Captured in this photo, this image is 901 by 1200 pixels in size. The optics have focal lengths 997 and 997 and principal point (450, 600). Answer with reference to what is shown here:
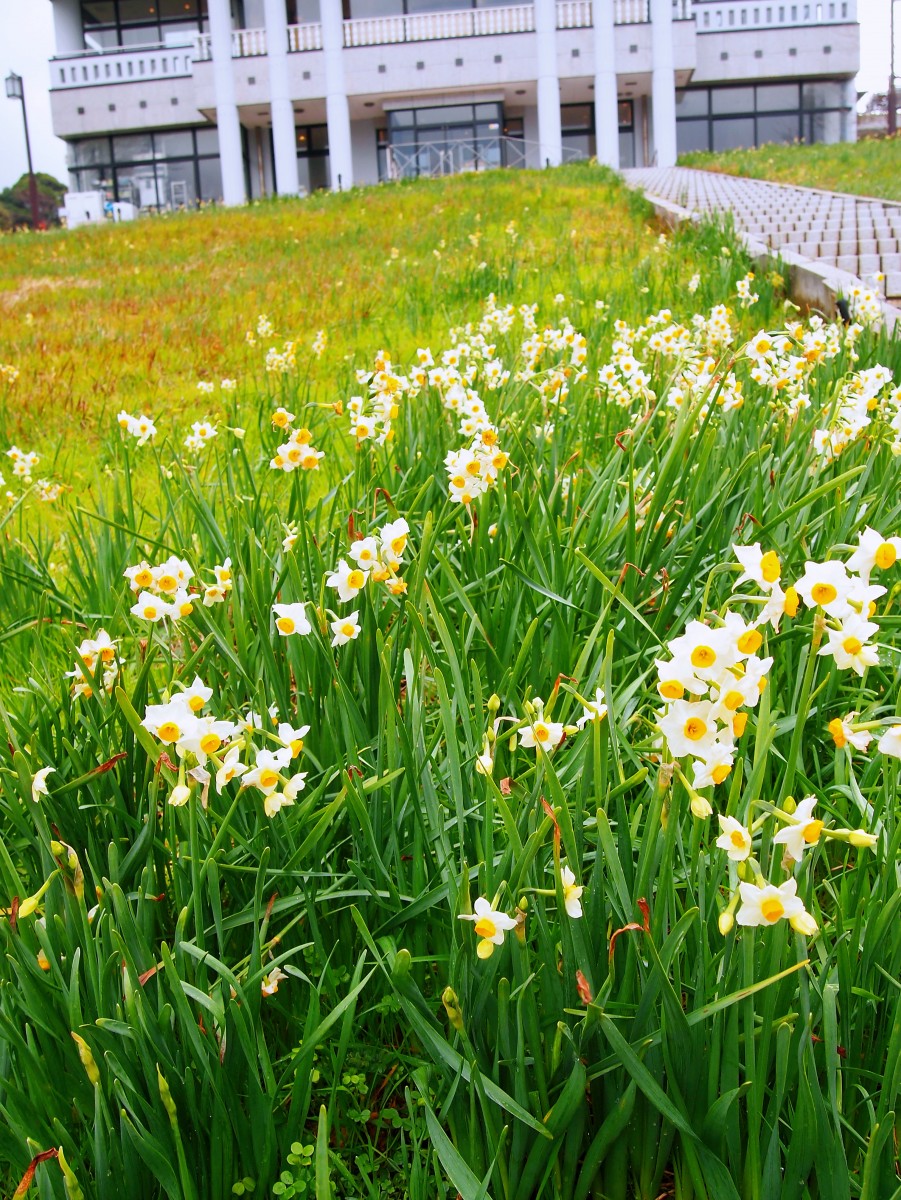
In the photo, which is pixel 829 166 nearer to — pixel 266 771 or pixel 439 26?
pixel 266 771

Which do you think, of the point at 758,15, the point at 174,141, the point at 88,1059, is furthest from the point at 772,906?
the point at 174,141

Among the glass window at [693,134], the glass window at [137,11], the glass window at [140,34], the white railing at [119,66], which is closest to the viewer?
the white railing at [119,66]

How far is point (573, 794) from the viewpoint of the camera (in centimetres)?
146

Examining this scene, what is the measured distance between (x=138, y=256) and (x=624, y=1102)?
40.1 ft

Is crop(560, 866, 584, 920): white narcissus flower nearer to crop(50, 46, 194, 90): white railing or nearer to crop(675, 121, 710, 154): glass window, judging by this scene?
crop(675, 121, 710, 154): glass window

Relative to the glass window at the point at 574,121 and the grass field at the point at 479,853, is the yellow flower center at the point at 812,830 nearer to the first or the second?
the grass field at the point at 479,853

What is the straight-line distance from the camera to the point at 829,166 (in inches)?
661

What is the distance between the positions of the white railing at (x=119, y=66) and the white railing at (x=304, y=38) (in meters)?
3.97

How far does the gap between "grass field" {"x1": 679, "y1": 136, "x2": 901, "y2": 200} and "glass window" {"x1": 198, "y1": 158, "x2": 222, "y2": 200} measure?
18183mm

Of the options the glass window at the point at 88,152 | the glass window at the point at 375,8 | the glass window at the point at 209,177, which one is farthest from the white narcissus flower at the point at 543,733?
the glass window at the point at 88,152

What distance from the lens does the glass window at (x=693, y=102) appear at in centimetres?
3372

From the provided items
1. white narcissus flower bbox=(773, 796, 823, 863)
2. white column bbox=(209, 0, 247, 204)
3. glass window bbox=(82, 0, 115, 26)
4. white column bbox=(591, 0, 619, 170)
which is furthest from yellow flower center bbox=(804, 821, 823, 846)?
glass window bbox=(82, 0, 115, 26)

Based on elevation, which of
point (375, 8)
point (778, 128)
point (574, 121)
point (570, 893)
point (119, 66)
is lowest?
point (570, 893)

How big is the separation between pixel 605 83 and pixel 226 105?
11932 mm
